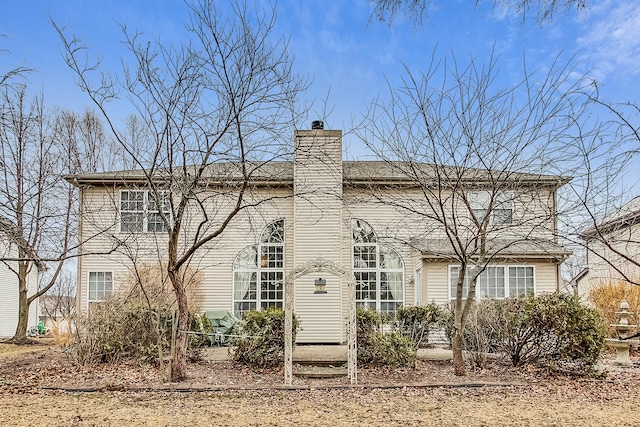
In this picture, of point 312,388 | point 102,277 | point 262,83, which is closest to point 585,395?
point 312,388

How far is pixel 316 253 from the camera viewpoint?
557 inches

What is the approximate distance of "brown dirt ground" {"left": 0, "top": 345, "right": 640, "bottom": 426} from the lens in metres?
6.47

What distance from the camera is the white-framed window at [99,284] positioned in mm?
15055

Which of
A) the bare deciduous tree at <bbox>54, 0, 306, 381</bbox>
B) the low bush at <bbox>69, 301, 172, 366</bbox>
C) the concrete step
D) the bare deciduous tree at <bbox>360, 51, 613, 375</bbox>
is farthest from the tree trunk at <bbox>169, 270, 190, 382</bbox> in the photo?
the bare deciduous tree at <bbox>360, 51, 613, 375</bbox>

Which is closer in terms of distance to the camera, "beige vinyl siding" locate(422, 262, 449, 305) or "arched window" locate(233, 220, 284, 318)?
"beige vinyl siding" locate(422, 262, 449, 305)

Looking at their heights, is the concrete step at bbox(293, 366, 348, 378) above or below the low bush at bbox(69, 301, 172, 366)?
below

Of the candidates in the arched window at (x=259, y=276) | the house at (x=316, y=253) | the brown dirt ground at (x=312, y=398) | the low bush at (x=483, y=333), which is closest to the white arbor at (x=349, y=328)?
the brown dirt ground at (x=312, y=398)

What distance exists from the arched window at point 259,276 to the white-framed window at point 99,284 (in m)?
3.50

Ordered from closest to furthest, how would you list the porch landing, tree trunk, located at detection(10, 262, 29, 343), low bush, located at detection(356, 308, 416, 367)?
low bush, located at detection(356, 308, 416, 367)
the porch landing
tree trunk, located at detection(10, 262, 29, 343)

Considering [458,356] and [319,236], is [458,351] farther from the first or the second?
[319,236]

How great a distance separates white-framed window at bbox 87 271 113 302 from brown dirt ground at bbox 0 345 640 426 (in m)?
4.98

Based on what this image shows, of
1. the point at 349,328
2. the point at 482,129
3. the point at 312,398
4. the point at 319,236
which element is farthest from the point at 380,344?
the point at 319,236

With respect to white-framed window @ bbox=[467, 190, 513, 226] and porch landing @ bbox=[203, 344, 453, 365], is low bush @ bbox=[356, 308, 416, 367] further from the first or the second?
white-framed window @ bbox=[467, 190, 513, 226]

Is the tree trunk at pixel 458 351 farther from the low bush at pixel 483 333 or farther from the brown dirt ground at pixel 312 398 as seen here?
the low bush at pixel 483 333
